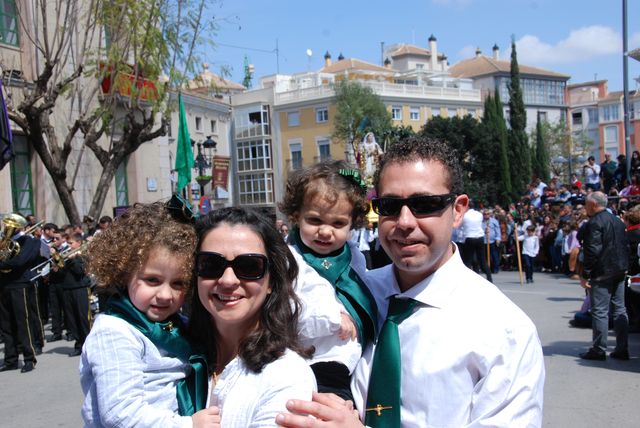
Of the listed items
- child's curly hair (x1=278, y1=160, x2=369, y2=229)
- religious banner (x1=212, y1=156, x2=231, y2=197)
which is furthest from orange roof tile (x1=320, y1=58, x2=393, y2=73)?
child's curly hair (x1=278, y1=160, x2=369, y2=229)

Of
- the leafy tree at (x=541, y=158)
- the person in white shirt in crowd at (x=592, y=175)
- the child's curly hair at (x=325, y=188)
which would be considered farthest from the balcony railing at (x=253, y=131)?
the child's curly hair at (x=325, y=188)

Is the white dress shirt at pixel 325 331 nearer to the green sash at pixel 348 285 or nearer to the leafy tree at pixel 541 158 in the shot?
the green sash at pixel 348 285

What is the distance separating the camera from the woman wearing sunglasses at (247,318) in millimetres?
1941

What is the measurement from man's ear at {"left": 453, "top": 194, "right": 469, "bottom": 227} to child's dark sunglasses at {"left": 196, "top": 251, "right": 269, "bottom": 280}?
26.8 inches

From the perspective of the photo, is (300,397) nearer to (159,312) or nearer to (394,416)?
(394,416)

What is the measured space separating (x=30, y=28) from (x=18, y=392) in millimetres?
11592

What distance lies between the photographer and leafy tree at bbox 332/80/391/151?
2112 inches

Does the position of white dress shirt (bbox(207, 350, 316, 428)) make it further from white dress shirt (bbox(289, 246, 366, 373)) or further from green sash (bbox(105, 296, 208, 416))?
white dress shirt (bbox(289, 246, 366, 373))

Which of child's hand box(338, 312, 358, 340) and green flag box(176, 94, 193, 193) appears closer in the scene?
child's hand box(338, 312, 358, 340)

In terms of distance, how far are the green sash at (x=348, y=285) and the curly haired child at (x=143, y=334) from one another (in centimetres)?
68

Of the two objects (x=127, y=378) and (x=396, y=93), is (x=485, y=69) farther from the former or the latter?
(x=127, y=378)

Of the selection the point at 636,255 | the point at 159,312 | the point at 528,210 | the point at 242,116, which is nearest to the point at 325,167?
the point at 159,312

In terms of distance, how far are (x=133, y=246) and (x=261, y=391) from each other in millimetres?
783

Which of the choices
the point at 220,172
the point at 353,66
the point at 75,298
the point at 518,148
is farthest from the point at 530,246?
the point at 353,66
